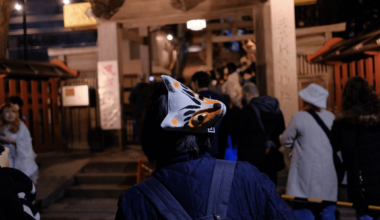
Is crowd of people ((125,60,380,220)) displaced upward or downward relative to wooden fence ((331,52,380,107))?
downward

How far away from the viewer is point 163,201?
4.92ft

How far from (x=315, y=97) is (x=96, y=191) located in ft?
19.1

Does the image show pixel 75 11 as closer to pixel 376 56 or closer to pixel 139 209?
pixel 376 56

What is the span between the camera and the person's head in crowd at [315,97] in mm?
4453

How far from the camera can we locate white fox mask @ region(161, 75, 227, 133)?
5.06 ft

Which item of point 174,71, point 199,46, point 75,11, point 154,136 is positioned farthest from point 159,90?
point 199,46

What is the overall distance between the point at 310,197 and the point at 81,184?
20.1 ft

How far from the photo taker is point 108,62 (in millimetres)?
9578

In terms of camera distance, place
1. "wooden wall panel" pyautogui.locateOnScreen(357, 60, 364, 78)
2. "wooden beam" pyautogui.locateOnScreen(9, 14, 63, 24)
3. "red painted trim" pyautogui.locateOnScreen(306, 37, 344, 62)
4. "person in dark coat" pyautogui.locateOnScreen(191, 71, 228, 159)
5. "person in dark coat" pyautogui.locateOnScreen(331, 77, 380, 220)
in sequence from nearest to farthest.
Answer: "person in dark coat" pyautogui.locateOnScreen(331, 77, 380, 220)
"person in dark coat" pyautogui.locateOnScreen(191, 71, 228, 159)
"wooden wall panel" pyautogui.locateOnScreen(357, 60, 364, 78)
"red painted trim" pyautogui.locateOnScreen(306, 37, 344, 62)
"wooden beam" pyautogui.locateOnScreen(9, 14, 63, 24)

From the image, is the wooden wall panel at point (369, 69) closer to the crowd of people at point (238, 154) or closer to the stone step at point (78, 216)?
the crowd of people at point (238, 154)

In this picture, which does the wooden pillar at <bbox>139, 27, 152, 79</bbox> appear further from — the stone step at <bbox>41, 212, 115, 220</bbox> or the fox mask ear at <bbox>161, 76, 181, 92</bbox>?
the fox mask ear at <bbox>161, 76, 181, 92</bbox>

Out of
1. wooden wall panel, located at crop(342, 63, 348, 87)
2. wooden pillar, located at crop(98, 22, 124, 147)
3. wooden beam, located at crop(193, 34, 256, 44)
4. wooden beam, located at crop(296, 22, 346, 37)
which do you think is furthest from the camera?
wooden beam, located at crop(193, 34, 256, 44)

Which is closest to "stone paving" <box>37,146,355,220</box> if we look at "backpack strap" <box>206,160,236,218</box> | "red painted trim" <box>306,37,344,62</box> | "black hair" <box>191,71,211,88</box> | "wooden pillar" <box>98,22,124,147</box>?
"wooden pillar" <box>98,22,124,147</box>

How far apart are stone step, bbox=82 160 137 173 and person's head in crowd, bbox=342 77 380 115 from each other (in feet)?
20.2
